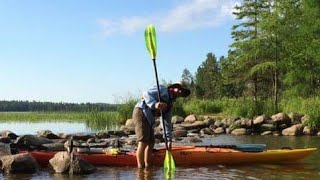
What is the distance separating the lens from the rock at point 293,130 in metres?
19.7

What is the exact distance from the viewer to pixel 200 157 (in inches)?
437

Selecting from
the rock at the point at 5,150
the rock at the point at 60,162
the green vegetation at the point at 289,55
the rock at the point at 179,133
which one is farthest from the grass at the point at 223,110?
the rock at the point at 5,150

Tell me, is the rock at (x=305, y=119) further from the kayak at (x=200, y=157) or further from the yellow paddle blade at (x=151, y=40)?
the yellow paddle blade at (x=151, y=40)

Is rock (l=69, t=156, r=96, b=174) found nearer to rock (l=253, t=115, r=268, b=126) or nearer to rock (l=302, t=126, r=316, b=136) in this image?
rock (l=302, t=126, r=316, b=136)

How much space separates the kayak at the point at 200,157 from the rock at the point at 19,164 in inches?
22.3

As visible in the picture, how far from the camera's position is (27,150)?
36.4ft

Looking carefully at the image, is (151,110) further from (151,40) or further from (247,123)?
(247,123)

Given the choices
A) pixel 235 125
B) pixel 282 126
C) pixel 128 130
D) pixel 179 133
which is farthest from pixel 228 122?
pixel 128 130

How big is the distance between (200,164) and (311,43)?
17756mm

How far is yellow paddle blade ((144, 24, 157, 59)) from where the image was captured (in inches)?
370

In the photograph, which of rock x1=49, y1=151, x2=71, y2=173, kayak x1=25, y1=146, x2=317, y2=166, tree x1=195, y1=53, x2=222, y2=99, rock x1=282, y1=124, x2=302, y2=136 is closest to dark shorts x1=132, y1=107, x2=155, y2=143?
kayak x1=25, y1=146, x2=317, y2=166

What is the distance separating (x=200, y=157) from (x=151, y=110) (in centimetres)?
262

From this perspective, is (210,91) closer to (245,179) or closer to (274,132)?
(274,132)

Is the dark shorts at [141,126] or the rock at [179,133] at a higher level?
the dark shorts at [141,126]
